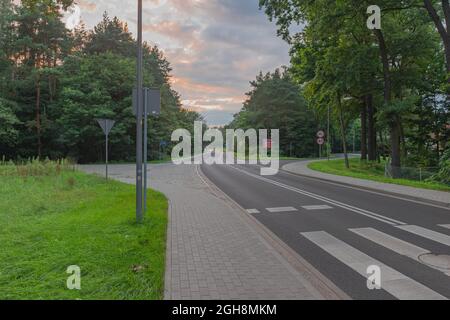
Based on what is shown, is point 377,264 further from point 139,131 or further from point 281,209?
point 139,131

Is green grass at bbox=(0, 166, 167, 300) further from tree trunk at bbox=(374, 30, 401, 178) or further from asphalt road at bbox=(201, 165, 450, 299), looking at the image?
tree trunk at bbox=(374, 30, 401, 178)

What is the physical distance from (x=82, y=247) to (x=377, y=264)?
512cm

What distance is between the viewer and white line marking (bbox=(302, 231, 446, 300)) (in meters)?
4.34

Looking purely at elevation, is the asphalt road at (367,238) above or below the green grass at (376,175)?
below

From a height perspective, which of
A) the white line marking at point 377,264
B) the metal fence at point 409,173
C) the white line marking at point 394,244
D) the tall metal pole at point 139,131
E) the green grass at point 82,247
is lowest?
the white line marking at point 377,264

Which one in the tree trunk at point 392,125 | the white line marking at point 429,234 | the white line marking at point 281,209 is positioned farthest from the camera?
the tree trunk at point 392,125

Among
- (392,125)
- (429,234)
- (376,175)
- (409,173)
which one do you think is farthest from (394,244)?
(376,175)

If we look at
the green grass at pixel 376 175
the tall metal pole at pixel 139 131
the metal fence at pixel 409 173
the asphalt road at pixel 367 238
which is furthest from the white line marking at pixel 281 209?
the metal fence at pixel 409 173

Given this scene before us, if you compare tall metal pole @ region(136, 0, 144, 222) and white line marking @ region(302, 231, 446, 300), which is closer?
white line marking @ region(302, 231, 446, 300)

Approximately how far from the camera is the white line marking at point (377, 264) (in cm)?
434

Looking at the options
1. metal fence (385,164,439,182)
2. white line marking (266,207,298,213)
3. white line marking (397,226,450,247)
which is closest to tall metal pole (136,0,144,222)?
white line marking (266,207,298,213)

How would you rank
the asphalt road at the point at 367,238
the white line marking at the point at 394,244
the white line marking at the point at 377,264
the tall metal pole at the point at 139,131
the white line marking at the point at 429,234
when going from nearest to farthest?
the white line marking at the point at 377,264
the asphalt road at the point at 367,238
the white line marking at the point at 394,244
the white line marking at the point at 429,234
the tall metal pole at the point at 139,131

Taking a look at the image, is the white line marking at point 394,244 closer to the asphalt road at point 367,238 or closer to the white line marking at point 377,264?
the asphalt road at point 367,238
